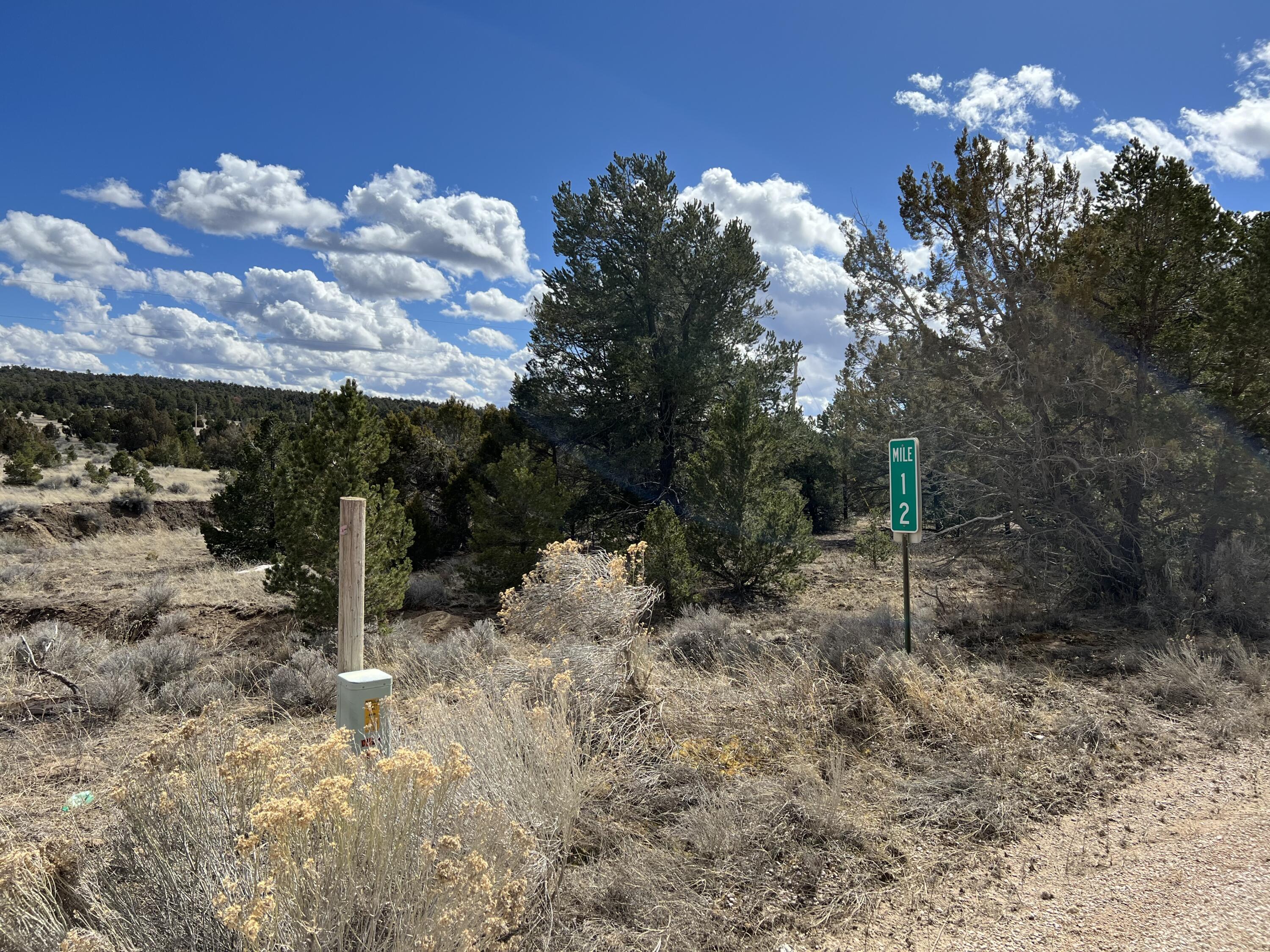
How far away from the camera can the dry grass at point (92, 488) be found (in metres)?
25.0

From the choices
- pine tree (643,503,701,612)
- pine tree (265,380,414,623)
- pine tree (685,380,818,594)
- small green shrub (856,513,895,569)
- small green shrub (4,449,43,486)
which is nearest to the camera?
pine tree (265,380,414,623)

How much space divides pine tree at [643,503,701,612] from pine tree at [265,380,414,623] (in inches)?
143

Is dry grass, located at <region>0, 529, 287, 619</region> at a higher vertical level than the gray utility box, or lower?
lower

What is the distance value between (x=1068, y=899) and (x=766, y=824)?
132 centimetres

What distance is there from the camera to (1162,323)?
8617 mm

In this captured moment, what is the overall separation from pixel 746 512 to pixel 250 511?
10662 mm

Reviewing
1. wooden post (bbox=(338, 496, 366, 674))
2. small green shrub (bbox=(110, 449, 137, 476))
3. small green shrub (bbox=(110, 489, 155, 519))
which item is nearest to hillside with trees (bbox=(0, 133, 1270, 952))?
wooden post (bbox=(338, 496, 366, 674))

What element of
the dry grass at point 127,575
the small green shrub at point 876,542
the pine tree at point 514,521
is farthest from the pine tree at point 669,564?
the dry grass at point 127,575

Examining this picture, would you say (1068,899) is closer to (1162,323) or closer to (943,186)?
(1162,323)

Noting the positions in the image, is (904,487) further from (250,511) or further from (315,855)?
(250,511)

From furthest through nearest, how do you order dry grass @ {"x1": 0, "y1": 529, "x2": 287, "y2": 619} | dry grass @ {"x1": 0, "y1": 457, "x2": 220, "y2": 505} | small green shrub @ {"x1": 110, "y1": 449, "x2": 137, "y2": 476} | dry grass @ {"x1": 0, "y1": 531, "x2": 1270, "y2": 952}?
small green shrub @ {"x1": 110, "y1": 449, "x2": 137, "y2": 476}
dry grass @ {"x1": 0, "y1": 457, "x2": 220, "y2": 505}
dry grass @ {"x1": 0, "y1": 529, "x2": 287, "y2": 619}
dry grass @ {"x1": 0, "y1": 531, "x2": 1270, "y2": 952}

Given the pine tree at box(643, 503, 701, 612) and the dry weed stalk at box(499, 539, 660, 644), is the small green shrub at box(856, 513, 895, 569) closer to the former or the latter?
the pine tree at box(643, 503, 701, 612)

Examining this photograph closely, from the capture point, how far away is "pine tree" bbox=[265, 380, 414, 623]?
361 inches

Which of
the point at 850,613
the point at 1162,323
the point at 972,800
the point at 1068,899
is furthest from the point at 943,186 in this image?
the point at 1068,899
